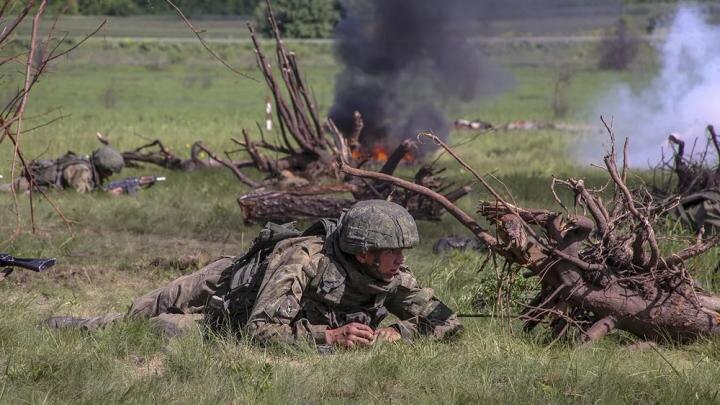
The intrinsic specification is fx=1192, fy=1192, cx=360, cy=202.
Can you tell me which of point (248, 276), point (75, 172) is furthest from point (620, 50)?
point (248, 276)

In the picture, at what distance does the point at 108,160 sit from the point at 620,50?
32.3 metres

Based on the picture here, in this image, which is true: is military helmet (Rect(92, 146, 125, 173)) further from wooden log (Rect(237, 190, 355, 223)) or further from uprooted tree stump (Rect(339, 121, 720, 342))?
uprooted tree stump (Rect(339, 121, 720, 342))

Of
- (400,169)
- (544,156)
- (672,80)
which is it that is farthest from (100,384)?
(672,80)

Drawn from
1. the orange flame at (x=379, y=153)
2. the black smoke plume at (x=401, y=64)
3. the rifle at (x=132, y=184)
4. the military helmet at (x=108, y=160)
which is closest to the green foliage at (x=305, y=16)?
the black smoke plume at (x=401, y=64)

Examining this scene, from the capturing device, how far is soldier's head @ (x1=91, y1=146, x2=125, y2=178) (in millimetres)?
13359

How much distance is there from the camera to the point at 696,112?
1833cm

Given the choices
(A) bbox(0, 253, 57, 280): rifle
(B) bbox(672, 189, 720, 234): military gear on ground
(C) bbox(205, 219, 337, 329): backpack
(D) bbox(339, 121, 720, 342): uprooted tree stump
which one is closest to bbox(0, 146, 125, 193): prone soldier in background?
(A) bbox(0, 253, 57, 280): rifle

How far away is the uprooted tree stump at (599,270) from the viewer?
18.4ft

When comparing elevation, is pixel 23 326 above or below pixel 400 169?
above

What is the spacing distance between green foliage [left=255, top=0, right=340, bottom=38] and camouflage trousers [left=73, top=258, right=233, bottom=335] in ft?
79.1

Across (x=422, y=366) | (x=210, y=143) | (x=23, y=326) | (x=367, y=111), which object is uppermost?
(x=422, y=366)

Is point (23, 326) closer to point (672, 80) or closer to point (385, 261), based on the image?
point (385, 261)

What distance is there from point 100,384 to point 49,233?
5554 millimetres

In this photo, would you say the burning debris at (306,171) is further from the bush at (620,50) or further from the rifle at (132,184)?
the bush at (620,50)
